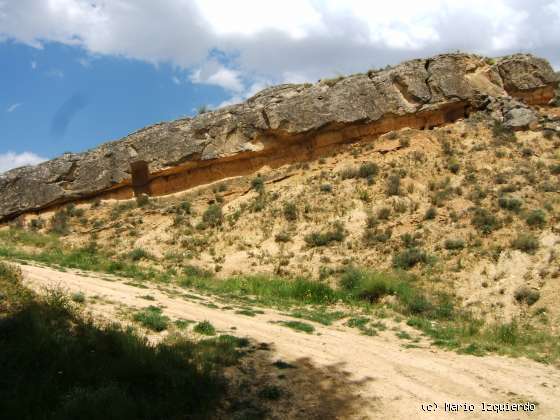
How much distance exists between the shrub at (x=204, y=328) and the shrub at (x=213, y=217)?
37.7ft

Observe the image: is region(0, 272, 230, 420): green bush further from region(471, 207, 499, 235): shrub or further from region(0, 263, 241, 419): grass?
region(471, 207, 499, 235): shrub

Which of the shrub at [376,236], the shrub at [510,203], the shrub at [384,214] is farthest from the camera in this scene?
the shrub at [384,214]

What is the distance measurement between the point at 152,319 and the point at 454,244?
9.78 metres

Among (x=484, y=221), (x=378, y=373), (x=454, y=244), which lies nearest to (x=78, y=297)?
(x=378, y=373)

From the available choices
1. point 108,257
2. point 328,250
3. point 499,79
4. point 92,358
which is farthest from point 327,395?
point 499,79

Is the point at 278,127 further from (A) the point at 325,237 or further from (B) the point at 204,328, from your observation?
(B) the point at 204,328

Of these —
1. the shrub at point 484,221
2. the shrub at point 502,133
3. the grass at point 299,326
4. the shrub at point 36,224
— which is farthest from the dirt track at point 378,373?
the shrub at point 36,224

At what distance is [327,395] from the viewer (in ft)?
21.2

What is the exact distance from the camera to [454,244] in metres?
15.2

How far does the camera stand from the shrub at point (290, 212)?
63.5 feet

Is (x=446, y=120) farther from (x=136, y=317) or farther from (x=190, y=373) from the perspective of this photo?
(x=190, y=373)

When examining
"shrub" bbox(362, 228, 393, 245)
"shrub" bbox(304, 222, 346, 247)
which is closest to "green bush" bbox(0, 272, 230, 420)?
"shrub" bbox(362, 228, 393, 245)

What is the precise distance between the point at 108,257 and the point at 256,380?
44.3 feet

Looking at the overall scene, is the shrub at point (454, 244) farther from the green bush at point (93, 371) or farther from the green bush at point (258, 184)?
the green bush at point (93, 371)
